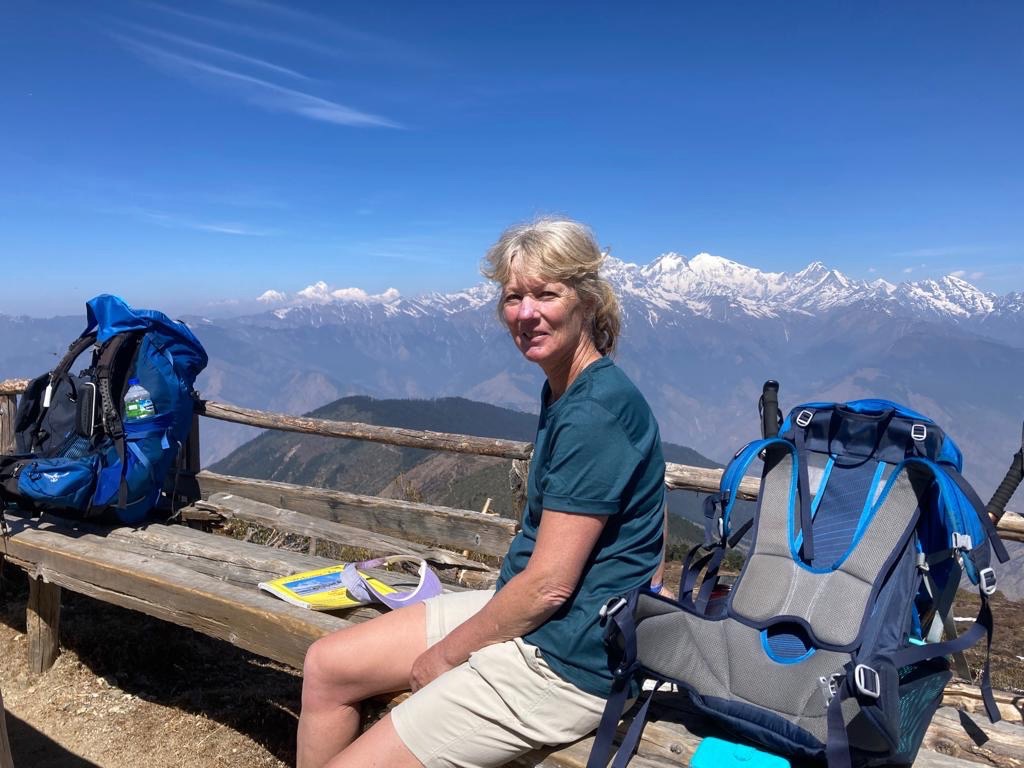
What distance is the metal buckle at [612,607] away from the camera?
187 centimetres

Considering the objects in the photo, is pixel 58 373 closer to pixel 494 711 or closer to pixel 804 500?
pixel 494 711

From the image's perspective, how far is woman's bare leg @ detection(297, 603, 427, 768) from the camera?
2.19 m

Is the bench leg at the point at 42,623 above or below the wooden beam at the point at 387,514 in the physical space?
below

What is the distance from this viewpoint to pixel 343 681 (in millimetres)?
2195

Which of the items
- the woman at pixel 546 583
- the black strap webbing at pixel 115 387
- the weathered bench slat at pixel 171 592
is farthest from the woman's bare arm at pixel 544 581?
the black strap webbing at pixel 115 387

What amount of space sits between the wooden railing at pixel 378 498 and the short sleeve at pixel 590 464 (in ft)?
6.62

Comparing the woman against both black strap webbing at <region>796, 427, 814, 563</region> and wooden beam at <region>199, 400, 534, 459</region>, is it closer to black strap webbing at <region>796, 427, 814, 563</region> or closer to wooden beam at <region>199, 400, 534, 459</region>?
black strap webbing at <region>796, 427, 814, 563</region>

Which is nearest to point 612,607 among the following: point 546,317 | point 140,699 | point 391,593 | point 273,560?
point 546,317

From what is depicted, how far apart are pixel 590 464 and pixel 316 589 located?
67.2 inches

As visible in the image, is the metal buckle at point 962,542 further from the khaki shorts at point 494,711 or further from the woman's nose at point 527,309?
the woman's nose at point 527,309

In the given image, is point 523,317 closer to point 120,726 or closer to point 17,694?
point 120,726

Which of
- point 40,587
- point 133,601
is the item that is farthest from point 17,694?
point 133,601

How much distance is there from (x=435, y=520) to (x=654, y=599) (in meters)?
2.84

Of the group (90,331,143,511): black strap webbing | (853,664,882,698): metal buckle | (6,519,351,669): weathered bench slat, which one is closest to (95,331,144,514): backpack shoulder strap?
(90,331,143,511): black strap webbing
